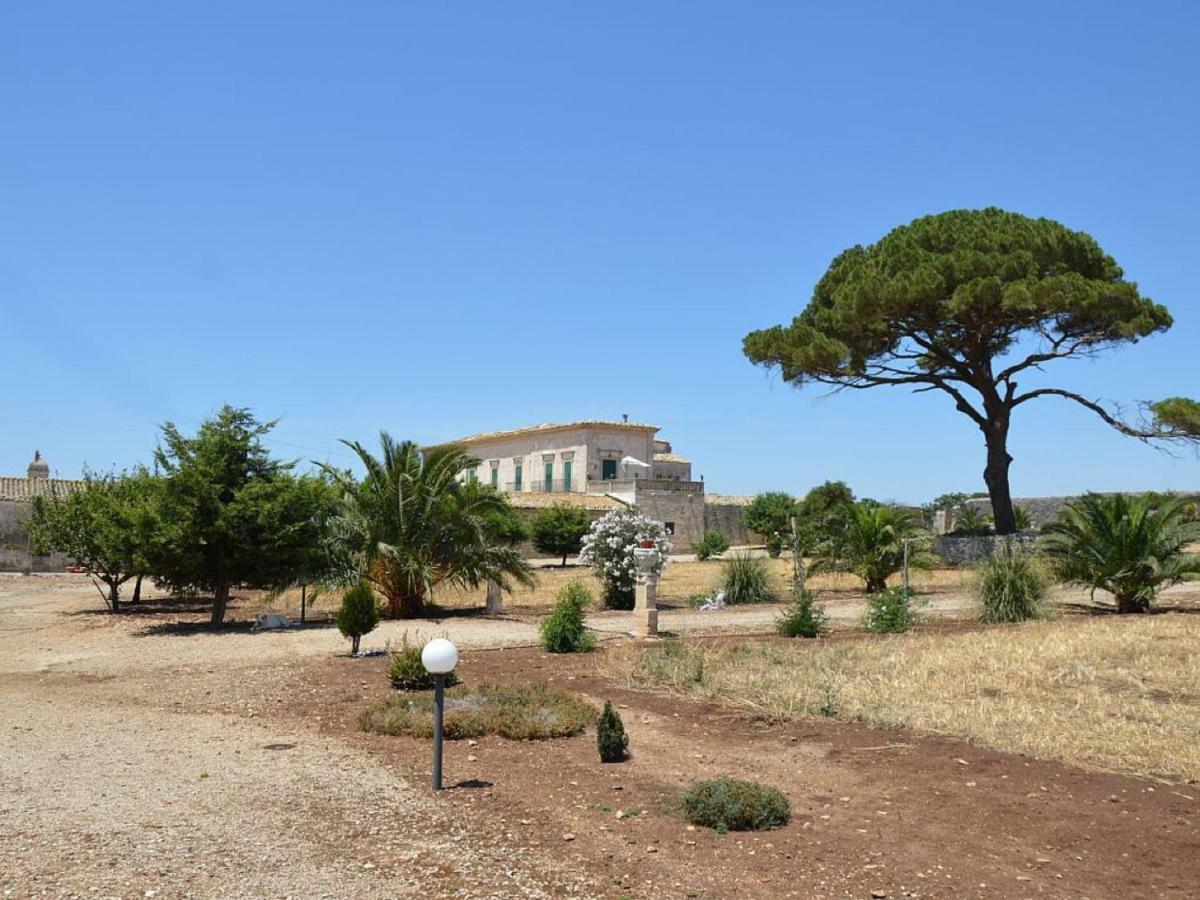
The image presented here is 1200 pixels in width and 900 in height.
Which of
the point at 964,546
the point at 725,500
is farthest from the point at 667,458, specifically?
the point at 964,546

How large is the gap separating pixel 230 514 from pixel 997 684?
35.2ft

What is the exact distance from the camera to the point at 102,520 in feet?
51.8

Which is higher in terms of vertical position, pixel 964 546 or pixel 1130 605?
pixel 964 546

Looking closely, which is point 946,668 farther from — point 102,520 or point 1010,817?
point 102,520

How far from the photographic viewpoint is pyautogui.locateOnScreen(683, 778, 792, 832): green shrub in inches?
218

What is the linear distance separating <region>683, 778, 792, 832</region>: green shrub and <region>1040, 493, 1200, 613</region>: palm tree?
13855 millimetres

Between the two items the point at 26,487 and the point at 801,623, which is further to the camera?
the point at 26,487

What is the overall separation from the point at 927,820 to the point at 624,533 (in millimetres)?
13120

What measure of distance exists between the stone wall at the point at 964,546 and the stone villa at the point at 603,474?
1748 centimetres

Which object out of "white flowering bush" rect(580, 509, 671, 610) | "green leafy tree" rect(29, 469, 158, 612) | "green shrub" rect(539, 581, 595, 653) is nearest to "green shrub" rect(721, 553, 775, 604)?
"white flowering bush" rect(580, 509, 671, 610)

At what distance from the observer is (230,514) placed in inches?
588

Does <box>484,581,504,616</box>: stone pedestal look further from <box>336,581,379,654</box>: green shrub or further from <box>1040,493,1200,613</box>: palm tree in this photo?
<box>1040,493,1200,613</box>: palm tree

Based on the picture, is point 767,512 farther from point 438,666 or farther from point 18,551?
point 438,666

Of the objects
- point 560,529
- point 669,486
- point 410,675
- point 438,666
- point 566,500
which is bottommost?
point 410,675
